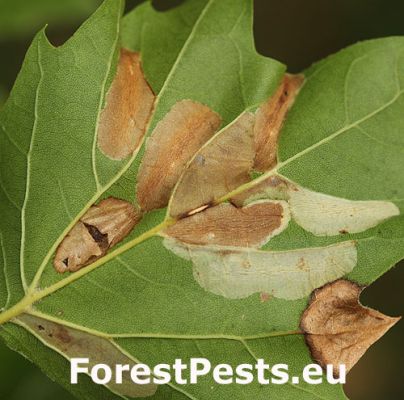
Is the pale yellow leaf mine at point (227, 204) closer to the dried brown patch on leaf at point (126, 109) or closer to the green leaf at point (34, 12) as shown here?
the dried brown patch on leaf at point (126, 109)

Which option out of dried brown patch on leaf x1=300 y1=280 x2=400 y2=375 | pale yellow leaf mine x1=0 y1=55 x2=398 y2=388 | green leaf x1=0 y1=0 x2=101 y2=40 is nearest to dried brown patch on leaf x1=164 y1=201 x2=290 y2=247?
pale yellow leaf mine x1=0 y1=55 x2=398 y2=388

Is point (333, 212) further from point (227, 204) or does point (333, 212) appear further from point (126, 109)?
point (126, 109)

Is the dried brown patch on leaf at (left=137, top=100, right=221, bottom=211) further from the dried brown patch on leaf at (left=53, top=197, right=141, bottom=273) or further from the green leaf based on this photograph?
the green leaf

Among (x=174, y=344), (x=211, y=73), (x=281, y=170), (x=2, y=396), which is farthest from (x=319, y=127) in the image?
(x=2, y=396)

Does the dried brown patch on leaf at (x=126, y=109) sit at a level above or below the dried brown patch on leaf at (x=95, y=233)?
above

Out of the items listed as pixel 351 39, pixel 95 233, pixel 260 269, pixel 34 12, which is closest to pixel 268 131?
pixel 260 269

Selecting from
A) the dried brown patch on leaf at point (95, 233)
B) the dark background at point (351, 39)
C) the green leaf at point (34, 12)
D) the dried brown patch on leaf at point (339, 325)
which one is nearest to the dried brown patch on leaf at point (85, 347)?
the dried brown patch on leaf at point (95, 233)
